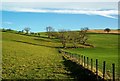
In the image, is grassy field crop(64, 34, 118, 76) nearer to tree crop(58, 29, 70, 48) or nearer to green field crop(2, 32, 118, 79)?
green field crop(2, 32, 118, 79)

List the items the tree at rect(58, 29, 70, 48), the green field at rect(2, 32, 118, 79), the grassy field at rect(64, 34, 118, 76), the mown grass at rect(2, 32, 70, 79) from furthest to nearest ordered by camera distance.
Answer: the tree at rect(58, 29, 70, 48) → the grassy field at rect(64, 34, 118, 76) → the green field at rect(2, 32, 118, 79) → the mown grass at rect(2, 32, 70, 79)

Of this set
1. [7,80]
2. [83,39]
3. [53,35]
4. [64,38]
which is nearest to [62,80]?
[7,80]

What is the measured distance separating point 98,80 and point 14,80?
5081mm

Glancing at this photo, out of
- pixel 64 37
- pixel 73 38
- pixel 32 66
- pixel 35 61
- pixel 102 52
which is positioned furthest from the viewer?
pixel 73 38

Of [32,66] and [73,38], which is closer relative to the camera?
[32,66]

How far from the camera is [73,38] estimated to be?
137 m

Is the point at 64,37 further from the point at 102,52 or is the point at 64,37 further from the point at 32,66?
the point at 32,66

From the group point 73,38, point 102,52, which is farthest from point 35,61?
point 73,38

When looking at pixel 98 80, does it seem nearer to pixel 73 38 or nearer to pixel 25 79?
pixel 25 79

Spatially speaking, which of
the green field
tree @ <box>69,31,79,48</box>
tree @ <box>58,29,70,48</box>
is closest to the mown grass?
the green field

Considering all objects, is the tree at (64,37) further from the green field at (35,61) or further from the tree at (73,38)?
the green field at (35,61)

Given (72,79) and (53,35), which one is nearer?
(72,79)

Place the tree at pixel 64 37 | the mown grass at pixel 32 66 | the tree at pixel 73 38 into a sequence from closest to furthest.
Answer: the mown grass at pixel 32 66
the tree at pixel 64 37
the tree at pixel 73 38

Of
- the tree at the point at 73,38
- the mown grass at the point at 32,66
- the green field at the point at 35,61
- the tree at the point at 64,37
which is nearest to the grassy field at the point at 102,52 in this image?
the green field at the point at 35,61
